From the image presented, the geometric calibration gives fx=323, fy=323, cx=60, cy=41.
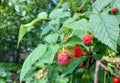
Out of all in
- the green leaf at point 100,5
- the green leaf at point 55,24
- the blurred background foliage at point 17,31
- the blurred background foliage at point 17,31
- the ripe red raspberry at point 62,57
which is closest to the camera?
the ripe red raspberry at point 62,57

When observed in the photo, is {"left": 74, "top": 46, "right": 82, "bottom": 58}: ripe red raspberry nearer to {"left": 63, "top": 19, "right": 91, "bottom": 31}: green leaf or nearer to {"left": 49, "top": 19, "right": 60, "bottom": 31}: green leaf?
{"left": 63, "top": 19, "right": 91, "bottom": 31}: green leaf

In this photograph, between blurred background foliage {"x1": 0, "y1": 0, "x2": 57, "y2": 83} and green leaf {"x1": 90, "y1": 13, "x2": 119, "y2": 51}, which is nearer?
green leaf {"x1": 90, "y1": 13, "x2": 119, "y2": 51}

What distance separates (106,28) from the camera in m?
0.79

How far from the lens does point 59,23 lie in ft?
3.40

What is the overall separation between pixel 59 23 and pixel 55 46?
9.4 inches

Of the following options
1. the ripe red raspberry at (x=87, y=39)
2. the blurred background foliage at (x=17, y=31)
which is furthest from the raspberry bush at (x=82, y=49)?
the blurred background foliage at (x=17, y=31)

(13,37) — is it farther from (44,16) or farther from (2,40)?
(44,16)

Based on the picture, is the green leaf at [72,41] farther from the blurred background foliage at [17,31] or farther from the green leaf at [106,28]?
the blurred background foliage at [17,31]

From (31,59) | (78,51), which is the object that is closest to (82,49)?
(78,51)

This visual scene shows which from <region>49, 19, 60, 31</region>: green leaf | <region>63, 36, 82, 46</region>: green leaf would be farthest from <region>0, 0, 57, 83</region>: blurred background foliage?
<region>63, 36, 82, 46</region>: green leaf

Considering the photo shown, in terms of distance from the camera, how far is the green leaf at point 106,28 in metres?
0.76

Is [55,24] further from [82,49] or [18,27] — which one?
[18,27]

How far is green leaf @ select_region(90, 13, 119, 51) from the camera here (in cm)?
76

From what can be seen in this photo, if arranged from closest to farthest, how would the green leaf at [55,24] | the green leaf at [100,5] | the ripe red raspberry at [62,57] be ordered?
the ripe red raspberry at [62,57]
the green leaf at [100,5]
the green leaf at [55,24]
